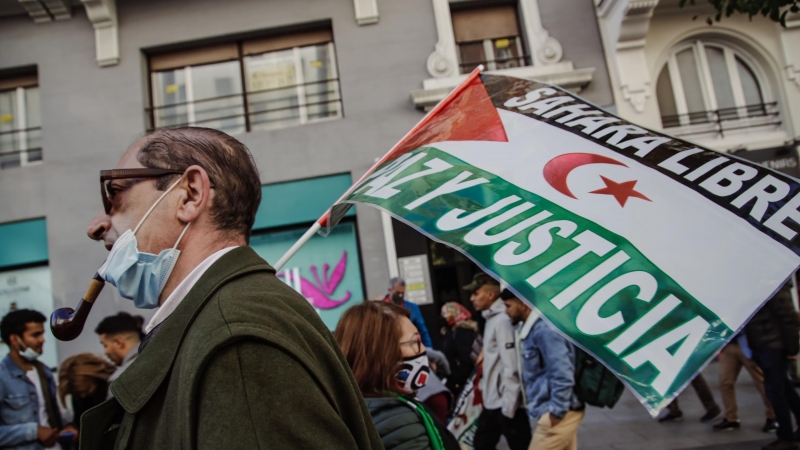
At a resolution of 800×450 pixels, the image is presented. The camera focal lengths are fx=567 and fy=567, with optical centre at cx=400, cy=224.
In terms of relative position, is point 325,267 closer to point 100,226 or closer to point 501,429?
point 501,429

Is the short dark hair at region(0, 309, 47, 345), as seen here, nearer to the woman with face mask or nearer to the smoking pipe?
the woman with face mask

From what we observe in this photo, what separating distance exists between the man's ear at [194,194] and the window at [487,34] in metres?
9.40

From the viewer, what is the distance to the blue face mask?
51.6 inches

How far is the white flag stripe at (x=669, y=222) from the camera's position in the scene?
1.55 metres

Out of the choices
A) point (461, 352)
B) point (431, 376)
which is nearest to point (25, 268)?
point (461, 352)

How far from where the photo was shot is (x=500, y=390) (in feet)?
16.3

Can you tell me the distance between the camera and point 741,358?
5918mm

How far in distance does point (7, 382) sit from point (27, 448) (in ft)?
1.65

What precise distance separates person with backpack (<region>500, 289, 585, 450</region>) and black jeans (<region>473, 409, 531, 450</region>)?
40cm

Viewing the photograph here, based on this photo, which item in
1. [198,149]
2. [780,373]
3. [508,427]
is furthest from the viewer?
[780,373]

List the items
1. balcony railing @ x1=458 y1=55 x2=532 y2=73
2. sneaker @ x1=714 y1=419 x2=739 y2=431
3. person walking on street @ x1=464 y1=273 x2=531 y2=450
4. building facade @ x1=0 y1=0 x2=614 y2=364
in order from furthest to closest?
balcony railing @ x1=458 y1=55 x2=532 y2=73 → building facade @ x1=0 y1=0 x2=614 y2=364 → sneaker @ x1=714 y1=419 x2=739 y2=431 → person walking on street @ x1=464 y1=273 x2=531 y2=450

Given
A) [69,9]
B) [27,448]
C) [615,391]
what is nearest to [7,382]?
[27,448]

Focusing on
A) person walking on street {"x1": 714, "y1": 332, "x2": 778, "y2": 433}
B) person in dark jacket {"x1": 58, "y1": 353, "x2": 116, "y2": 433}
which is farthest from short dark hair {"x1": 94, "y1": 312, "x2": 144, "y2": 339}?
person walking on street {"x1": 714, "y1": 332, "x2": 778, "y2": 433}

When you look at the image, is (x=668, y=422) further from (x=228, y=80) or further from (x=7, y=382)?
(x=228, y=80)
